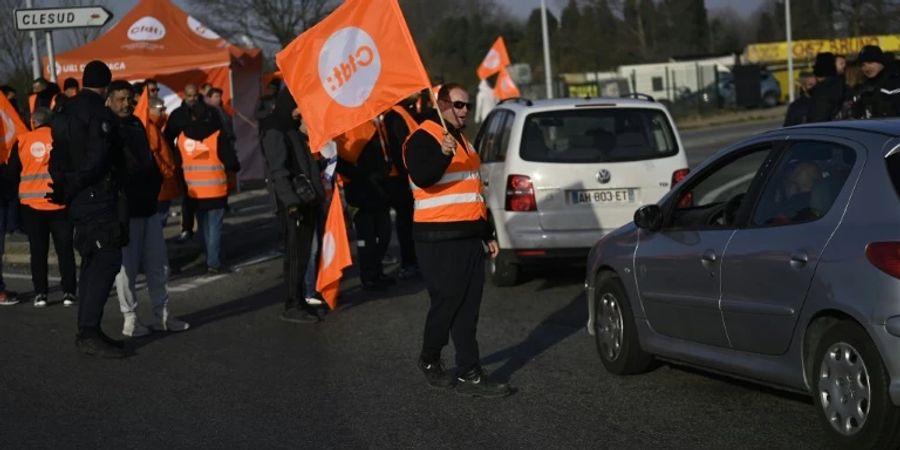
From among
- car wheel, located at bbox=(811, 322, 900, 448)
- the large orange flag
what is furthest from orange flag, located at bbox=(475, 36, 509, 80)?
car wheel, located at bbox=(811, 322, 900, 448)

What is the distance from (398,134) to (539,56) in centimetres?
6037

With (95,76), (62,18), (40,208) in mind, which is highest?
(62,18)

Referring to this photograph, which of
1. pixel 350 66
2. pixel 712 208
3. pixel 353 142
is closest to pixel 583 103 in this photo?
pixel 353 142

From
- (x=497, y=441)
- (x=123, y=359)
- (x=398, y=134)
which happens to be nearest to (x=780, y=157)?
(x=497, y=441)

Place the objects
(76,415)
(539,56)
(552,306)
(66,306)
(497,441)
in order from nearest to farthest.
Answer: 1. (497,441)
2. (76,415)
3. (552,306)
4. (66,306)
5. (539,56)

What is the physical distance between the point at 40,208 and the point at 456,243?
5839 mm

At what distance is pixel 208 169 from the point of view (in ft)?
44.8

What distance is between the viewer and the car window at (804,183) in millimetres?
6047

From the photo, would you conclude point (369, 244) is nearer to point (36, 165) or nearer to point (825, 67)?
point (36, 165)

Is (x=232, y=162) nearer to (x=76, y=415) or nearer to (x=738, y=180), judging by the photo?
(x=76, y=415)

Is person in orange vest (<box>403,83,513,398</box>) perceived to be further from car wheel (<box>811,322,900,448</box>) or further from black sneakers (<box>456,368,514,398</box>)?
car wheel (<box>811,322,900,448</box>)

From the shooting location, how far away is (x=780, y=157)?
6.56m

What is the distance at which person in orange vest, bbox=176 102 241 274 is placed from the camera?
13.6m

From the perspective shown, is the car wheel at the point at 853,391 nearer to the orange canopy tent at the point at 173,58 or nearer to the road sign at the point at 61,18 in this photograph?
the road sign at the point at 61,18
